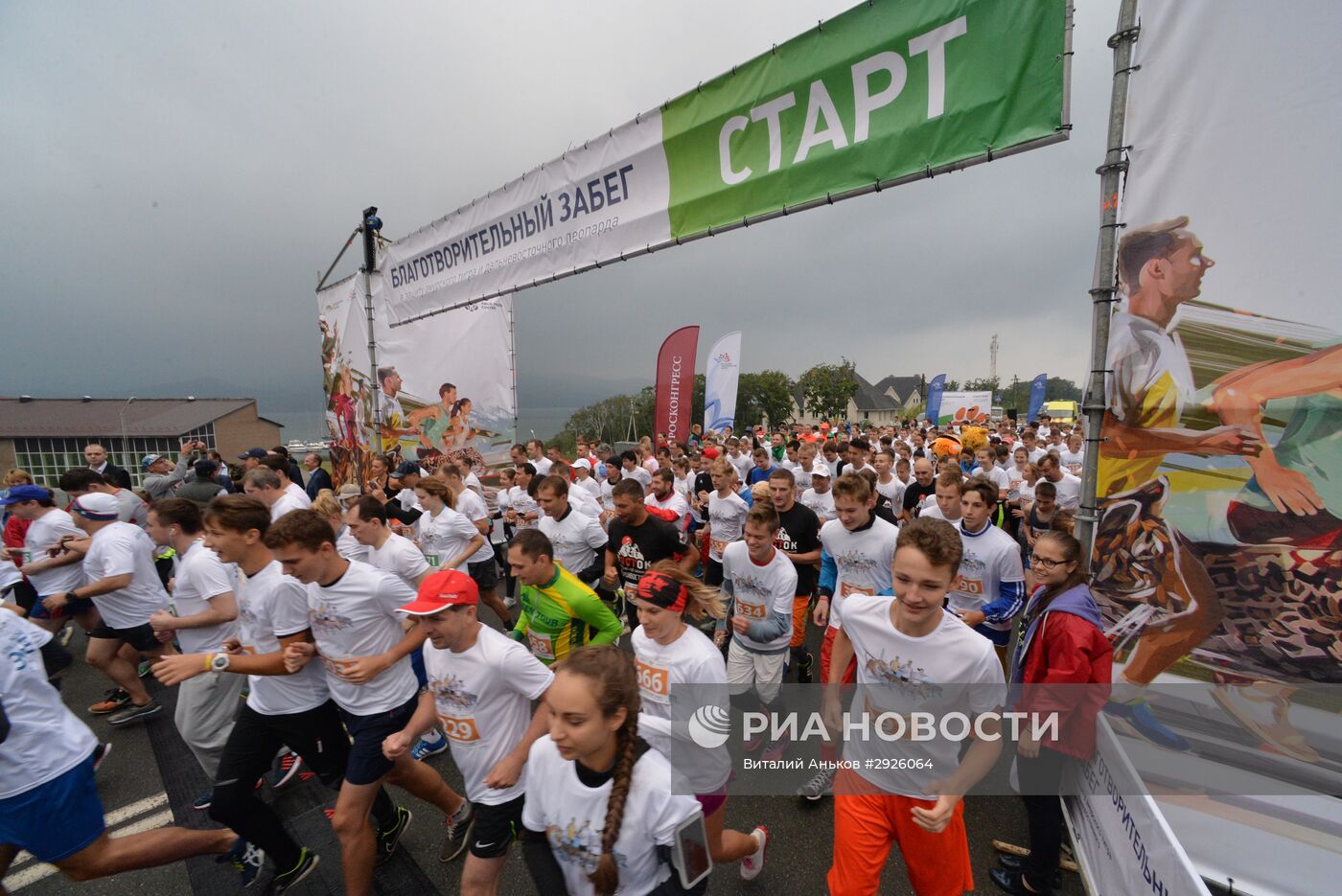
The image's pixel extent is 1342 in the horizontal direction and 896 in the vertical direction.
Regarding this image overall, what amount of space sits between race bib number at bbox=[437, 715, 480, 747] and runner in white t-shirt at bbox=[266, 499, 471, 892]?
0.19m

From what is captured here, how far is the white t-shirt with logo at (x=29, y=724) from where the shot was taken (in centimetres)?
233

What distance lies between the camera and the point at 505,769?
91.0 inches

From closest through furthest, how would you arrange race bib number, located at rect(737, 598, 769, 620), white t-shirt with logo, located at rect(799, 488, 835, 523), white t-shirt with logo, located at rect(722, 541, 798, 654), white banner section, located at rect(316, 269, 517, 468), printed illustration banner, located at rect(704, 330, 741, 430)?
white t-shirt with logo, located at rect(722, 541, 798, 654), race bib number, located at rect(737, 598, 769, 620), white t-shirt with logo, located at rect(799, 488, 835, 523), white banner section, located at rect(316, 269, 517, 468), printed illustration banner, located at rect(704, 330, 741, 430)

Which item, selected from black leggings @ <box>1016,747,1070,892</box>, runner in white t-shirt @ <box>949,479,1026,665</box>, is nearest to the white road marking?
black leggings @ <box>1016,747,1070,892</box>

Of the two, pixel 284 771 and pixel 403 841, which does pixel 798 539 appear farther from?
pixel 284 771

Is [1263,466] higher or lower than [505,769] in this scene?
higher

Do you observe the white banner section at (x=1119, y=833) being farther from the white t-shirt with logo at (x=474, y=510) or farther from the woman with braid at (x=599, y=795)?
the white t-shirt with logo at (x=474, y=510)

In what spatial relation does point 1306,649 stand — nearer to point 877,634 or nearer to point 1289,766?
point 1289,766

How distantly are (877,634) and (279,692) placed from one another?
328 centimetres

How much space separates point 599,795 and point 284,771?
12.5ft

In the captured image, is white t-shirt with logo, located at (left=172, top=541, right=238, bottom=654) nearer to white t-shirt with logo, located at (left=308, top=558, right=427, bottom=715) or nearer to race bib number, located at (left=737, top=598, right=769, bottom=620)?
white t-shirt with logo, located at (left=308, top=558, right=427, bottom=715)

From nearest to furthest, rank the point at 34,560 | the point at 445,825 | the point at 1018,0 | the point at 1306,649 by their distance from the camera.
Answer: the point at 1306,649 → the point at 1018,0 → the point at 445,825 → the point at 34,560

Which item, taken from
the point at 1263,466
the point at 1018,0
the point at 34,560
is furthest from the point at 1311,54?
the point at 34,560

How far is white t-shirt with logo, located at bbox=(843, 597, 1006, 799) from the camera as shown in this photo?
85.0 inches
